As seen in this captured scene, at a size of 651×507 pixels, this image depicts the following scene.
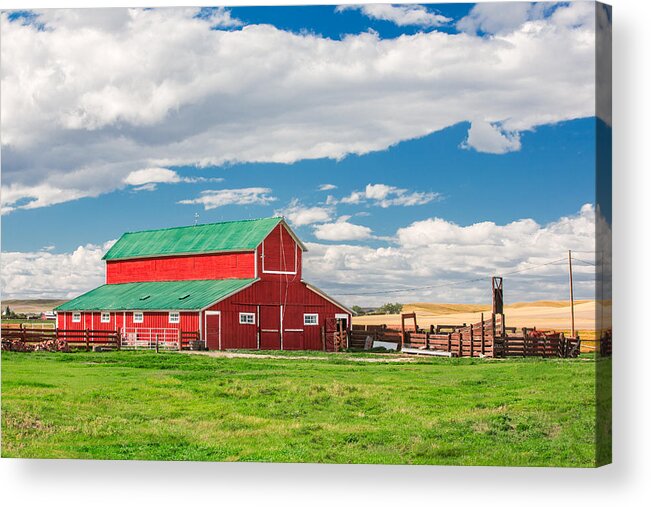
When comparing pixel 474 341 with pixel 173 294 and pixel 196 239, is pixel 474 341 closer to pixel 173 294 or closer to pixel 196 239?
pixel 196 239

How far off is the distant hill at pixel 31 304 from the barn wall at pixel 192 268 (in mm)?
5829

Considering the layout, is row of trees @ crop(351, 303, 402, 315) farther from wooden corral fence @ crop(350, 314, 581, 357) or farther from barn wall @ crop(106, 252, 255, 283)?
barn wall @ crop(106, 252, 255, 283)

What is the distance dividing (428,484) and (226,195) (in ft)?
21.8

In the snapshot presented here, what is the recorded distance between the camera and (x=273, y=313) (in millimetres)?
29297

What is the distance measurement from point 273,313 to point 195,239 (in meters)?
4.68

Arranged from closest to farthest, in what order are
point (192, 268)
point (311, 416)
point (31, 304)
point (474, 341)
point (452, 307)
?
point (311, 416) < point (452, 307) < point (31, 304) < point (474, 341) < point (192, 268)

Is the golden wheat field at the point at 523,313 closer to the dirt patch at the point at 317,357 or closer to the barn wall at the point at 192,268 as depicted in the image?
the dirt patch at the point at 317,357

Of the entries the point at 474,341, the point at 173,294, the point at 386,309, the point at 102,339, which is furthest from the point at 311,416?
the point at 173,294

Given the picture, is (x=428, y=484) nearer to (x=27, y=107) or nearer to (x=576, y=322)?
(x=576, y=322)

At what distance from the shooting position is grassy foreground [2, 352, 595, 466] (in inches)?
683

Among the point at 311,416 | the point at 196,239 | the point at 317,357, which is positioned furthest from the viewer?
the point at 196,239

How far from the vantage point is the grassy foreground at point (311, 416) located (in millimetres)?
17344

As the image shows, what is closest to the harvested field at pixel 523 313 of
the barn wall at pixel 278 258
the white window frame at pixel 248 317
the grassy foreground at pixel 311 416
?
the grassy foreground at pixel 311 416

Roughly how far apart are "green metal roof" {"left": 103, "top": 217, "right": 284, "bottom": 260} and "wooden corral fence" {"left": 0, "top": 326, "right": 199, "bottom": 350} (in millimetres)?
3630
